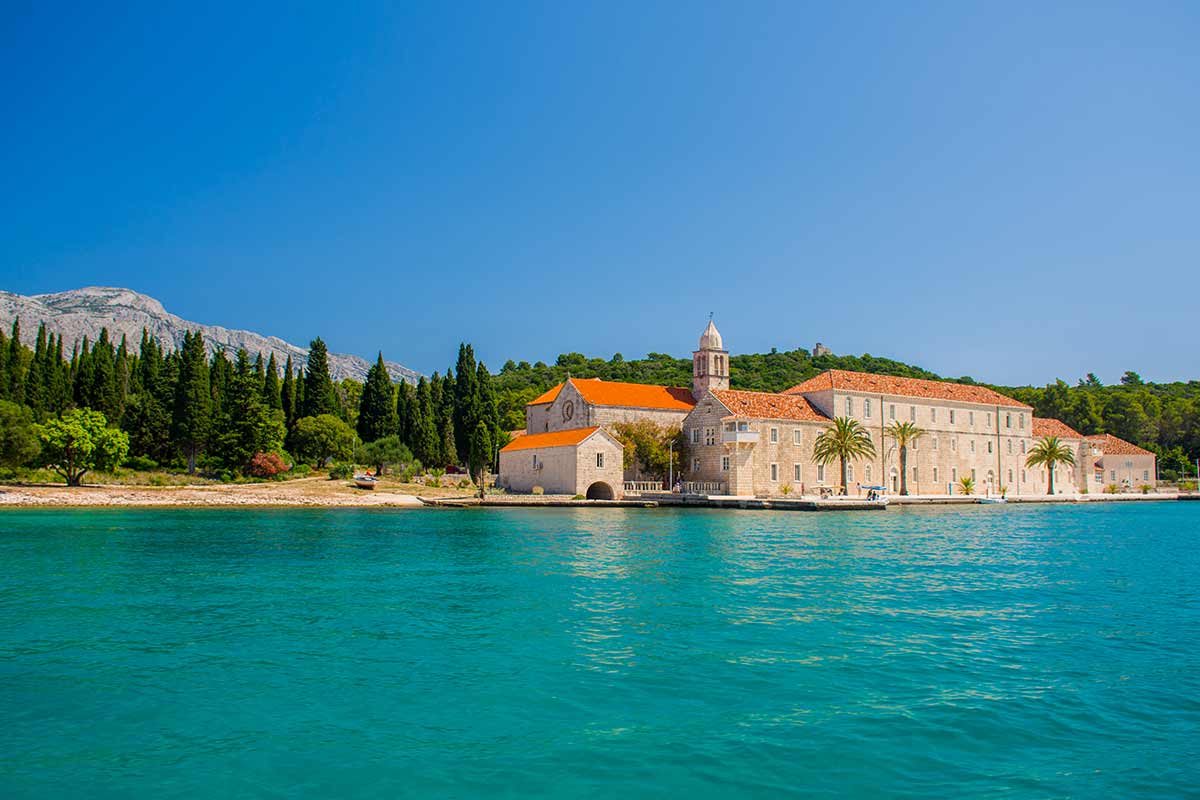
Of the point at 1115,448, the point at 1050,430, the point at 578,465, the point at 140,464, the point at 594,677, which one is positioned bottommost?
the point at 594,677

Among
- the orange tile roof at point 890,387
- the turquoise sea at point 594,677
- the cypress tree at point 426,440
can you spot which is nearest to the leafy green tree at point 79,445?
the cypress tree at point 426,440

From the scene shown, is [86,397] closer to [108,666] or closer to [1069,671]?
[108,666]

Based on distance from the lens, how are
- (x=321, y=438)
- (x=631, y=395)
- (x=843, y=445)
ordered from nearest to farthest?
(x=843, y=445), (x=321, y=438), (x=631, y=395)

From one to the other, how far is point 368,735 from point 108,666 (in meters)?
4.62

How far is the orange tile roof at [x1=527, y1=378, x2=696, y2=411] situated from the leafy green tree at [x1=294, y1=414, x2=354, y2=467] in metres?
14.5

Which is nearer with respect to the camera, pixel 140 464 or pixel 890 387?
pixel 140 464

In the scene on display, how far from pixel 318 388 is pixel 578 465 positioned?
23.6m

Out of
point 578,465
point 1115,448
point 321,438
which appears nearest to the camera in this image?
point 578,465

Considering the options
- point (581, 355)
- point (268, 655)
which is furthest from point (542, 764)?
point (581, 355)

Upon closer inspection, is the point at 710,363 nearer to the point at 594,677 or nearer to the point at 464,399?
the point at 464,399

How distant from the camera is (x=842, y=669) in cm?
1038

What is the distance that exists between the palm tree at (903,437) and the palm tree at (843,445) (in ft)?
9.69

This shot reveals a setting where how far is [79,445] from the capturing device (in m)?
44.4

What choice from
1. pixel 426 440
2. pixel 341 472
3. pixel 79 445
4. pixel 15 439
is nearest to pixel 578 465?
pixel 341 472
